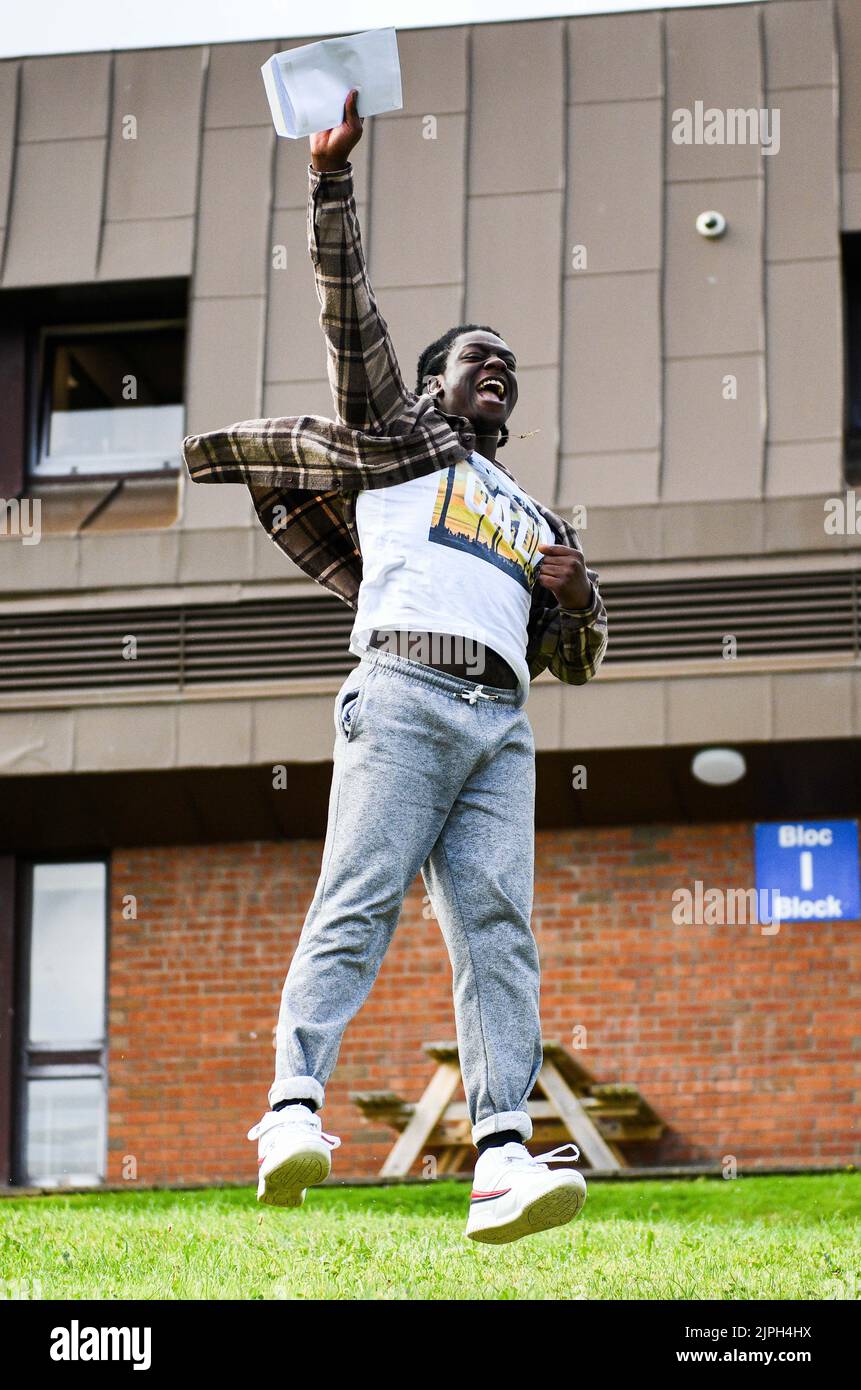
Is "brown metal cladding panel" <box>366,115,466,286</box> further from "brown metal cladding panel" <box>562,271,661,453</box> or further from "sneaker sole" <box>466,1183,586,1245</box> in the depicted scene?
"sneaker sole" <box>466,1183,586,1245</box>

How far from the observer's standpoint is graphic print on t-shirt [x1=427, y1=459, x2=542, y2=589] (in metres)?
4.02

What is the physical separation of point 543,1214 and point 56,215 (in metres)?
10.4

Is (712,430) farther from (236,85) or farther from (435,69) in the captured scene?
(236,85)

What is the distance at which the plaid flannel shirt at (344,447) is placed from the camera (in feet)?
12.6

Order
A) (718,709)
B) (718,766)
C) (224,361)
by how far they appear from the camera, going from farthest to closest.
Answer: (224,361)
(718,766)
(718,709)

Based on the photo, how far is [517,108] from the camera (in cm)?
1258

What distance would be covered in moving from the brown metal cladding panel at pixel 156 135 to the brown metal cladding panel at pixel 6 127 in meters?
0.69

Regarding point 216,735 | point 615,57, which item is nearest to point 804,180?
point 615,57

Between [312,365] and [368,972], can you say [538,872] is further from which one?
[368,972]

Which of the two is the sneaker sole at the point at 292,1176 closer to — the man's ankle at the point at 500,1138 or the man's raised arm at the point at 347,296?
the man's ankle at the point at 500,1138

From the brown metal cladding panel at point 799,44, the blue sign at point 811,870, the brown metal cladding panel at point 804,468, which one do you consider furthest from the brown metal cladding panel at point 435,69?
the blue sign at point 811,870

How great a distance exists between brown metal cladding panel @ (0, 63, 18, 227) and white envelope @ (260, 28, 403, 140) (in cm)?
982

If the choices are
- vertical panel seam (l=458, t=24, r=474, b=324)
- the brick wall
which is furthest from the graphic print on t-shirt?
vertical panel seam (l=458, t=24, r=474, b=324)

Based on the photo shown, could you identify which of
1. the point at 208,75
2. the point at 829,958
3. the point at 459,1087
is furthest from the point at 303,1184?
the point at 208,75
